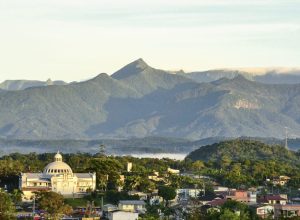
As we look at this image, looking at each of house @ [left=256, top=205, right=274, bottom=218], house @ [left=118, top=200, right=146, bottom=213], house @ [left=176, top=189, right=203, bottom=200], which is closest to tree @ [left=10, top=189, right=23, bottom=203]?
house @ [left=118, top=200, right=146, bottom=213]

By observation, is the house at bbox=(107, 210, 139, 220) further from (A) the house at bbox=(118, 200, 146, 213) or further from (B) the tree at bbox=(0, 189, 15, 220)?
(B) the tree at bbox=(0, 189, 15, 220)

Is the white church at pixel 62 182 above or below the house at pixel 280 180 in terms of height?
below

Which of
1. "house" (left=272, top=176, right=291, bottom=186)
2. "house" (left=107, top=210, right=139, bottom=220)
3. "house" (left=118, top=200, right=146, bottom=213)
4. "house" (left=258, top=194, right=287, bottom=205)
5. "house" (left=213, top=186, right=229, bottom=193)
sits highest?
"house" (left=272, top=176, right=291, bottom=186)

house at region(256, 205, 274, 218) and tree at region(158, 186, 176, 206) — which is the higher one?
tree at region(158, 186, 176, 206)

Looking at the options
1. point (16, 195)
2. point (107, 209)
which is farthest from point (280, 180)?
point (107, 209)

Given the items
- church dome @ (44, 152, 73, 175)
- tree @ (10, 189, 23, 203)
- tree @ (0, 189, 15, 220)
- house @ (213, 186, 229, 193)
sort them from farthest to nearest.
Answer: church dome @ (44, 152, 73, 175) → house @ (213, 186, 229, 193) → tree @ (10, 189, 23, 203) → tree @ (0, 189, 15, 220)

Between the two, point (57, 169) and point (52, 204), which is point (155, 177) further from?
point (52, 204)

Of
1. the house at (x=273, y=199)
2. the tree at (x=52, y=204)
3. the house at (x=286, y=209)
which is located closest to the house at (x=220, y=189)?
the house at (x=273, y=199)

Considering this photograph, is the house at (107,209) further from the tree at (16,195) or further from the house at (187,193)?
the house at (187,193)
